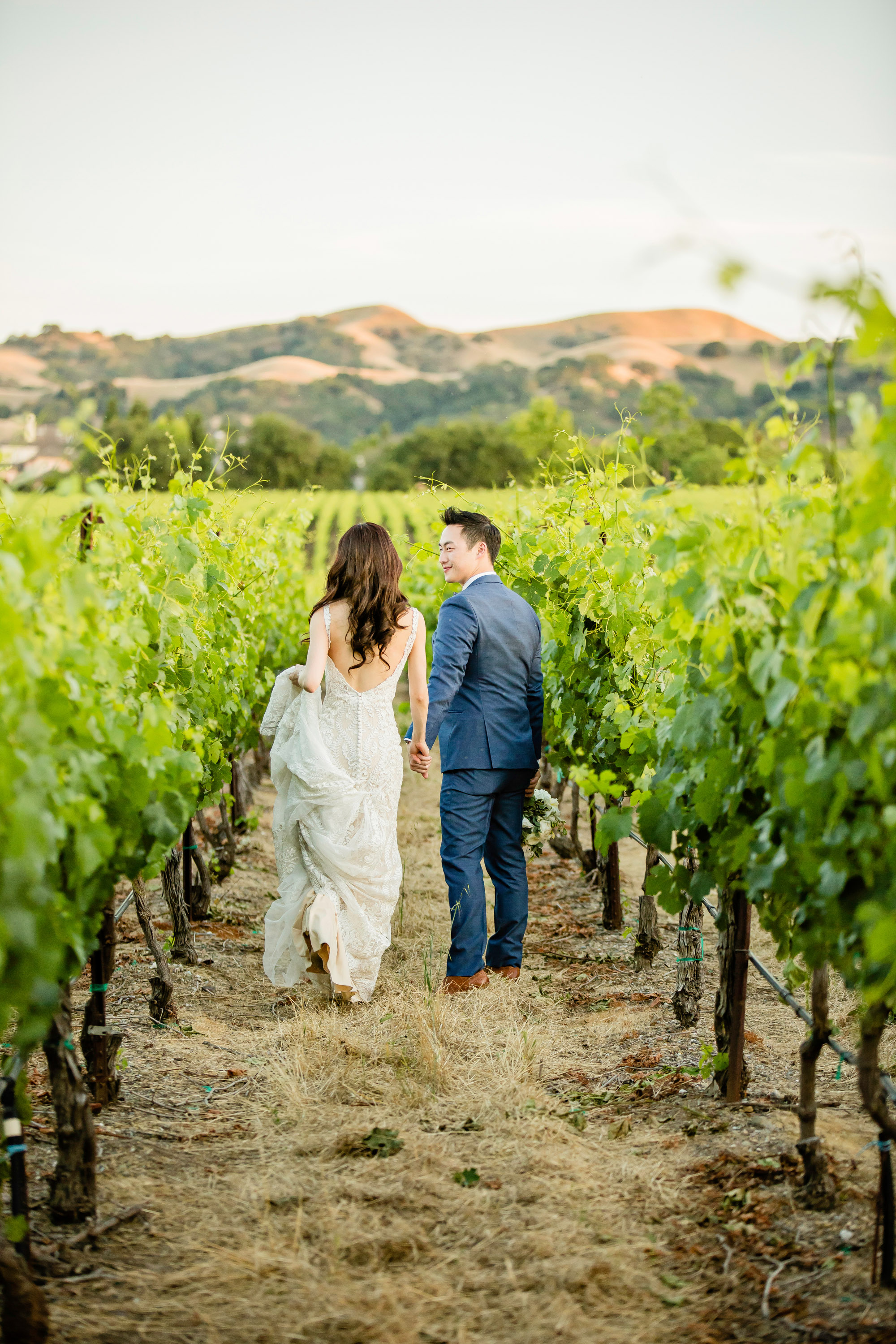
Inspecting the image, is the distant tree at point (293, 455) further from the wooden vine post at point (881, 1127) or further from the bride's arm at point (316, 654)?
the wooden vine post at point (881, 1127)

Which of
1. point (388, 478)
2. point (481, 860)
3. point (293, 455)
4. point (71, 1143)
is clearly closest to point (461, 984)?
point (481, 860)

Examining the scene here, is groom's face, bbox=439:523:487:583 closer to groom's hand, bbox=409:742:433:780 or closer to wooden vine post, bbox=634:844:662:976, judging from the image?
groom's hand, bbox=409:742:433:780

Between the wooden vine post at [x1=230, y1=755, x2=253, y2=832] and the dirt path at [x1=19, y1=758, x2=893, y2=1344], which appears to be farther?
the wooden vine post at [x1=230, y1=755, x2=253, y2=832]

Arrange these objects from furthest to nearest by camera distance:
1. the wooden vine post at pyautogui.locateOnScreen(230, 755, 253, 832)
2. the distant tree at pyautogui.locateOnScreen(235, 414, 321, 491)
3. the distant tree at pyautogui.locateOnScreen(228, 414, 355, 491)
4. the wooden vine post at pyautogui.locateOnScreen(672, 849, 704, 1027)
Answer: the distant tree at pyautogui.locateOnScreen(228, 414, 355, 491), the distant tree at pyautogui.locateOnScreen(235, 414, 321, 491), the wooden vine post at pyautogui.locateOnScreen(230, 755, 253, 832), the wooden vine post at pyautogui.locateOnScreen(672, 849, 704, 1027)

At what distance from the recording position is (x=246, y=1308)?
240 centimetres

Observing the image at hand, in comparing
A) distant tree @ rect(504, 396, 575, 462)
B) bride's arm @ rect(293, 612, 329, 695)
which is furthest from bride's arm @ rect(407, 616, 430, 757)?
distant tree @ rect(504, 396, 575, 462)

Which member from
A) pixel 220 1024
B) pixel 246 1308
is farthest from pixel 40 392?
pixel 246 1308

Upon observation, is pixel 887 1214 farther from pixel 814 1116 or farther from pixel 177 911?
pixel 177 911

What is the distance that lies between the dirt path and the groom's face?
1.66m

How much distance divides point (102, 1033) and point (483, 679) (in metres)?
2.07

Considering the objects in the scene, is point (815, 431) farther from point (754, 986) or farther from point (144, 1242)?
point (754, 986)

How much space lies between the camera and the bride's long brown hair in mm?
4465

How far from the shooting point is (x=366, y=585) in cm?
448

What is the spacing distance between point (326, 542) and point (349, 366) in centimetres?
8943
